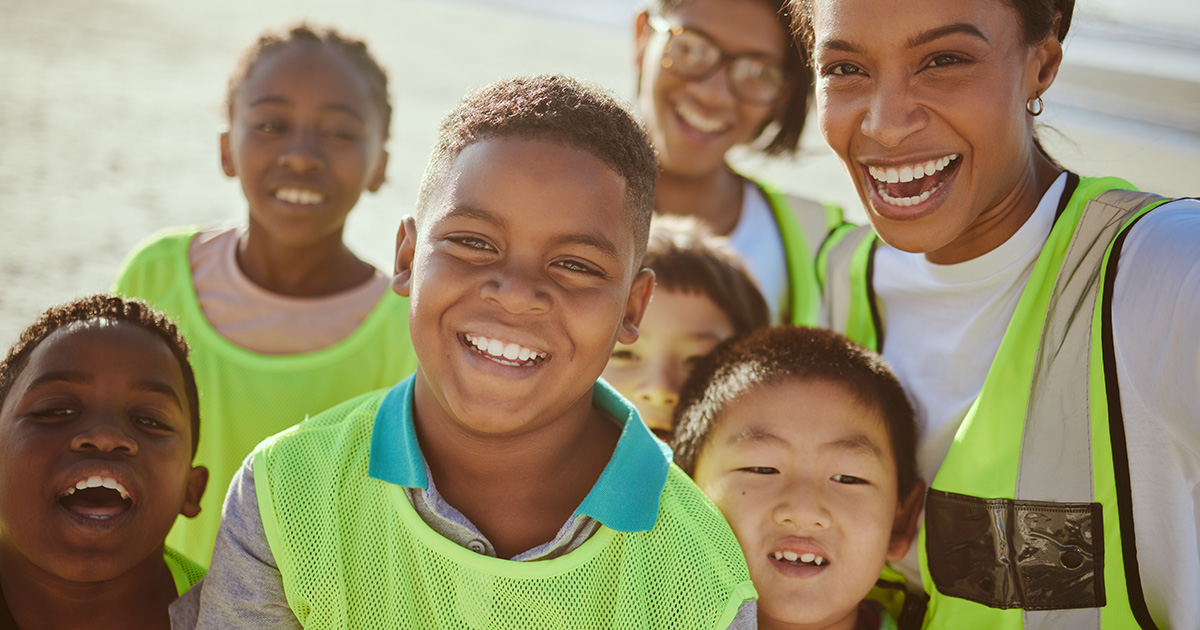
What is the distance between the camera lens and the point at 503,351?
6.16ft

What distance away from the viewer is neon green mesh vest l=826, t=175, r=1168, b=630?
6.36 feet

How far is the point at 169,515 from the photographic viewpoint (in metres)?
2.13

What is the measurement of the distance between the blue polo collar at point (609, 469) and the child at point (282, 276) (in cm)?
85

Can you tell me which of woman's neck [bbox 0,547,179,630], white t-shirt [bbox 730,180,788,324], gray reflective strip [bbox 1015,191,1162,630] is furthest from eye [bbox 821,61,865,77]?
woman's neck [bbox 0,547,179,630]

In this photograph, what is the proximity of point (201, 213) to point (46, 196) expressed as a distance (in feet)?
2.60

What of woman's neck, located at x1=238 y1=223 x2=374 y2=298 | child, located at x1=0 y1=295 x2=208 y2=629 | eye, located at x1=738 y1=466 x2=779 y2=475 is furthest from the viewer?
woman's neck, located at x1=238 y1=223 x2=374 y2=298

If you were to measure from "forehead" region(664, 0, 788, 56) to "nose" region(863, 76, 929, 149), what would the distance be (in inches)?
49.3

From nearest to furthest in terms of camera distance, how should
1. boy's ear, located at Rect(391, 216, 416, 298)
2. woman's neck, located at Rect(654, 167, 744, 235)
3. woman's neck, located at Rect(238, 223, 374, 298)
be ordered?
1. boy's ear, located at Rect(391, 216, 416, 298)
2. woman's neck, located at Rect(238, 223, 374, 298)
3. woman's neck, located at Rect(654, 167, 744, 235)

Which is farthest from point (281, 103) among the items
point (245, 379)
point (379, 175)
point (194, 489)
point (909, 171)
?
point (909, 171)

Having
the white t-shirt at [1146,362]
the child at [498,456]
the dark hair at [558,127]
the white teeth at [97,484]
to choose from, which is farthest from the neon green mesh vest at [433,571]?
the white t-shirt at [1146,362]

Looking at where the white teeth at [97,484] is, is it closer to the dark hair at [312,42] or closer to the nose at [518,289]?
the nose at [518,289]

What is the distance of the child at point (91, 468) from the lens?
198cm

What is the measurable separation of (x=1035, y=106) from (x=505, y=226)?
117 centimetres

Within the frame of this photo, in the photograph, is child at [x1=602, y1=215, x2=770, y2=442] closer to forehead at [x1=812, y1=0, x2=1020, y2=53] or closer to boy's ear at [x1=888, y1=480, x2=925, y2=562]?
boy's ear at [x1=888, y1=480, x2=925, y2=562]
